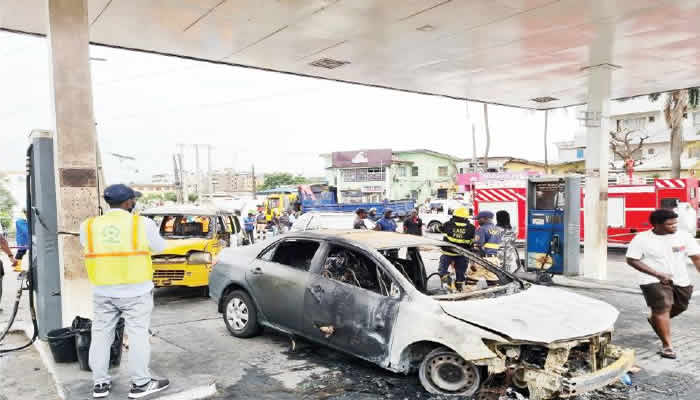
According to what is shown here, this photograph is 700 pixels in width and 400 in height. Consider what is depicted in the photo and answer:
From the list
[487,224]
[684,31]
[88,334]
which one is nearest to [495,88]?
[684,31]

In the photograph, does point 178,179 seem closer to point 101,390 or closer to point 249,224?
point 249,224

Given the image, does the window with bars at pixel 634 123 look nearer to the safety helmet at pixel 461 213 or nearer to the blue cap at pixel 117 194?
the safety helmet at pixel 461 213

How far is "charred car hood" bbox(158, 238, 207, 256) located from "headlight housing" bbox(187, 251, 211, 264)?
0.08 m

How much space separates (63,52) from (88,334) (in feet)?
9.55

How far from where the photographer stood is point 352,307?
15.8 feet

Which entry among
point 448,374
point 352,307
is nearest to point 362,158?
point 352,307

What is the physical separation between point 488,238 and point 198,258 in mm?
4889

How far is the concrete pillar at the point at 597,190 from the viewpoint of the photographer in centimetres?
1050

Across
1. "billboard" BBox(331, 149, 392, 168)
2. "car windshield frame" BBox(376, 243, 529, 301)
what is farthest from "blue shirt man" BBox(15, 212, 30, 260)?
"billboard" BBox(331, 149, 392, 168)

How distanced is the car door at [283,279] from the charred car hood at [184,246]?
118 inches

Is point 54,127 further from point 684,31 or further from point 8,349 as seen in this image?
point 684,31

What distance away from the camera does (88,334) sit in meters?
4.65

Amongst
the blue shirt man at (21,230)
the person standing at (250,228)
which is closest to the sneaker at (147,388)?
the blue shirt man at (21,230)

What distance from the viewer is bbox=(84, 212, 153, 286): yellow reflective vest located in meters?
3.97
